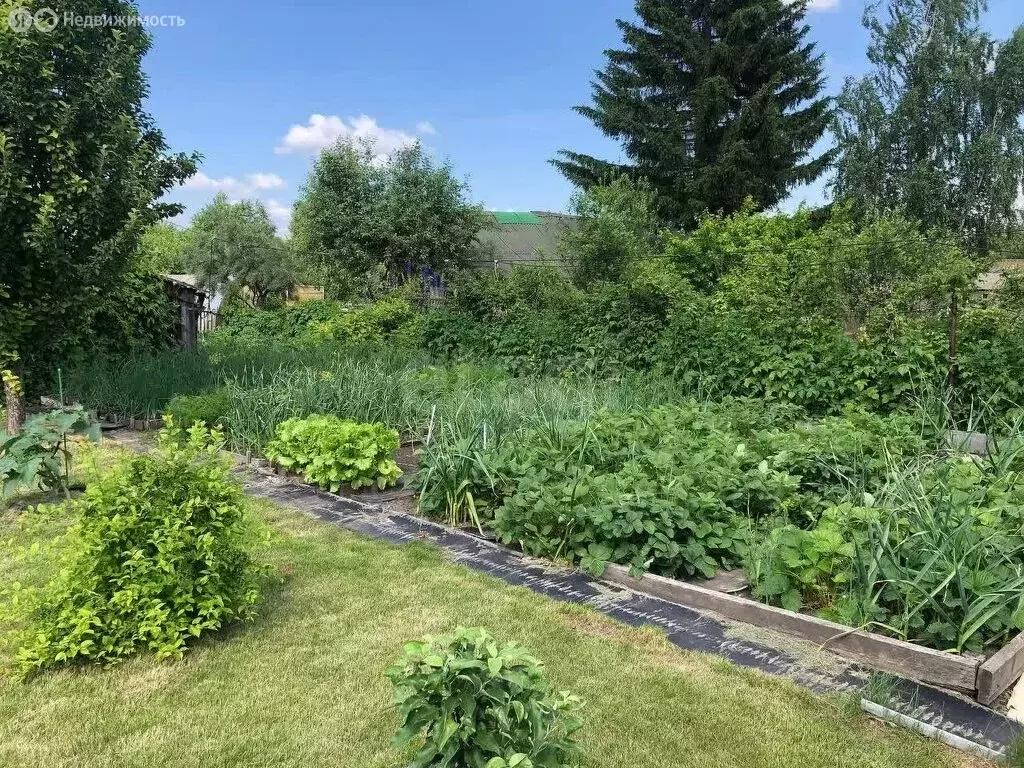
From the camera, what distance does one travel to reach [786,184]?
75.1ft

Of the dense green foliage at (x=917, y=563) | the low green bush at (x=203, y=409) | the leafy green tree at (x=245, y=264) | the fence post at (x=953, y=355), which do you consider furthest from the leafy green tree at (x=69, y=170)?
the leafy green tree at (x=245, y=264)

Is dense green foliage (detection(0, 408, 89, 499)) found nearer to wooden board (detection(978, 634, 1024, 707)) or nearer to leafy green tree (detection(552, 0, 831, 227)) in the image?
wooden board (detection(978, 634, 1024, 707))

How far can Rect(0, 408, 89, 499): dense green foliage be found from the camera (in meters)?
4.44

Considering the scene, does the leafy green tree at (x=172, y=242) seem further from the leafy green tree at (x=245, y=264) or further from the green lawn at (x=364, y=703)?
the green lawn at (x=364, y=703)

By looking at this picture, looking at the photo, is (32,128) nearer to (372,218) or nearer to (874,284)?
(874,284)

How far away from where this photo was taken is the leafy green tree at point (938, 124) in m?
22.2

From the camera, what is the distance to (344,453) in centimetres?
539

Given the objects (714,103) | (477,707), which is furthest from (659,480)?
(714,103)

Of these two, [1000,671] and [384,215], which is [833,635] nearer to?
[1000,671]

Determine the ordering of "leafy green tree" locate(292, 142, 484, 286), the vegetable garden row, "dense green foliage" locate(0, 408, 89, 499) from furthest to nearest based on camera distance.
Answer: "leafy green tree" locate(292, 142, 484, 286), "dense green foliage" locate(0, 408, 89, 499), the vegetable garden row

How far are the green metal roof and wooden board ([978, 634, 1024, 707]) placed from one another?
1140 inches

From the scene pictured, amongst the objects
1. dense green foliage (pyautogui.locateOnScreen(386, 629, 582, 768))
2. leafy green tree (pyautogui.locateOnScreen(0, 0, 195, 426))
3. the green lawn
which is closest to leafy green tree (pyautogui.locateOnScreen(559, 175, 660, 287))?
leafy green tree (pyautogui.locateOnScreen(0, 0, 195, 426))

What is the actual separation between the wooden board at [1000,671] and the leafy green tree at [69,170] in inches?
270

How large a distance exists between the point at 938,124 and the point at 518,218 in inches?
634
